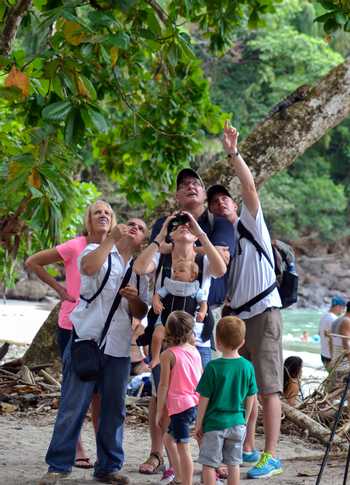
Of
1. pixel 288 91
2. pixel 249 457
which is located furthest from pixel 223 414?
pixel 288 91

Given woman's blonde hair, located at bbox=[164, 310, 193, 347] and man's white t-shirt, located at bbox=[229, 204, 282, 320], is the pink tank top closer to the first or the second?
woman's blonde hair, located at bbox=[164, 310, 193, 347]

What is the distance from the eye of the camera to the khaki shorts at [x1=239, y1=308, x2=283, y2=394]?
16.2ft

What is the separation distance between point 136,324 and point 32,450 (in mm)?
1235

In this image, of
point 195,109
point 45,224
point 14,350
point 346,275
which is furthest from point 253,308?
point 346,275

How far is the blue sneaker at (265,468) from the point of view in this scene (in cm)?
474

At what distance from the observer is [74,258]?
511 centimetres

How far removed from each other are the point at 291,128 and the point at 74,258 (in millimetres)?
3216

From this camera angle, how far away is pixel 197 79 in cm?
855

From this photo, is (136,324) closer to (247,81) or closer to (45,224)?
(45,224)

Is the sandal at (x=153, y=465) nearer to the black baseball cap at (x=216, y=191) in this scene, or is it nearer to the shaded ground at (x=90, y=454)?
the shaded ground at (x=90, y=454)

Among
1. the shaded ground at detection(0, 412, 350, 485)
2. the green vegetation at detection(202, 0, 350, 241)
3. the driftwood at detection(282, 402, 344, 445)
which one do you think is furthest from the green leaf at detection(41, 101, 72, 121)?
the green vegetation at detection(202, 0, 350, 241)

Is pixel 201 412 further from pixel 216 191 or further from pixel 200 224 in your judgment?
pixel 216 191

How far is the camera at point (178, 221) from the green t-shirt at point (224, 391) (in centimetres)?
81

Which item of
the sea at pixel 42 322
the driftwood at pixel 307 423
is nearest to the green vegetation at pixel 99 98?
the driftwood at pixel 307 423
